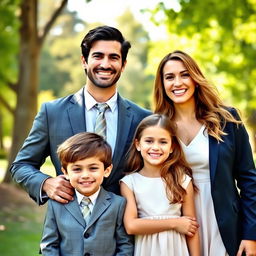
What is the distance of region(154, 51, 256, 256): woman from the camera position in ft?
13.3

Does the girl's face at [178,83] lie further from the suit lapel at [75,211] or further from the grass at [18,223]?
the grass at [18,223]

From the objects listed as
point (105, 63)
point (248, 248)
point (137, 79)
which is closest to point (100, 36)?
point (105, 63)

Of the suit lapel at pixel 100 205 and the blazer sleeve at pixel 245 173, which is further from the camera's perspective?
the blazer sleeve at pixel 245 173

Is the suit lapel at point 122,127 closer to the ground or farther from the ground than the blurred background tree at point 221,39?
closer to the ground

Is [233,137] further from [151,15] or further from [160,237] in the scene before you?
[151,15]

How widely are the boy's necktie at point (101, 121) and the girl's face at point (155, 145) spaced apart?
362mm

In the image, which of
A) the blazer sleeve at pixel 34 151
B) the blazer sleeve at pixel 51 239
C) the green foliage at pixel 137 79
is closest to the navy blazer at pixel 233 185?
the blazer sleeve at pixel 51 239

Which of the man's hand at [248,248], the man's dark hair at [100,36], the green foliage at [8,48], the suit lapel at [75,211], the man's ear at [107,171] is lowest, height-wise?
the man's hand at [248,248]

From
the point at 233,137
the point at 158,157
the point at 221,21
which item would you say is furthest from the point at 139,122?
the point at 221,21

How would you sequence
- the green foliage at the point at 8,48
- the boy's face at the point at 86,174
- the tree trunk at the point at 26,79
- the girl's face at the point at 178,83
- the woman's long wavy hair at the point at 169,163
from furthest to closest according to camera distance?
the green foliage at the point at 8,48 < the tree trunk at the point at 26,79 < the girl's face at the point at 178,83 < the woman's long wavy hair at the point at 169,163 < the boy's face at the point at 86,174

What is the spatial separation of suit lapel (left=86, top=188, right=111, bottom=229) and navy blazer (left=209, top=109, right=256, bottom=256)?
0.83m

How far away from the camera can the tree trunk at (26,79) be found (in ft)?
46.1

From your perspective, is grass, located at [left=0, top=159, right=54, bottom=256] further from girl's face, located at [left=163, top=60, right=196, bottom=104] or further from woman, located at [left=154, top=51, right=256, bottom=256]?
girl's face, located at [left=163, top=60, right=196, bottom=104]

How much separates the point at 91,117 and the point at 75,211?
872 mm
